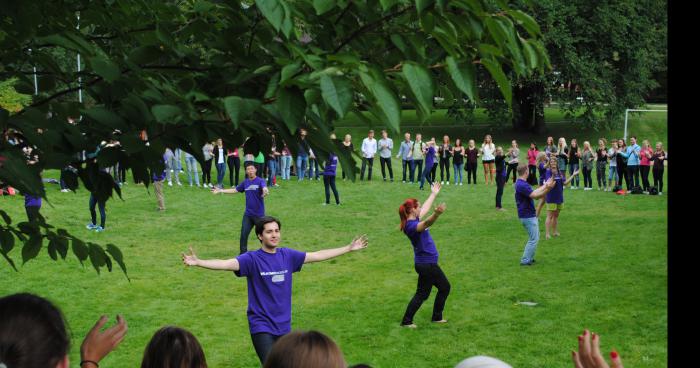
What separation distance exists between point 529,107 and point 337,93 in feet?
147

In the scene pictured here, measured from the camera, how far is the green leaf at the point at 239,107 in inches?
104

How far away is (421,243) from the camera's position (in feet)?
38.3

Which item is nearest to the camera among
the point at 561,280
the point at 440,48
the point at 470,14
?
the point at 470,14

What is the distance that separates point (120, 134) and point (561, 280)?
13.1m

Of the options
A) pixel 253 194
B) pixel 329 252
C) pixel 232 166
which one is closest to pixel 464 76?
pixel 329 252

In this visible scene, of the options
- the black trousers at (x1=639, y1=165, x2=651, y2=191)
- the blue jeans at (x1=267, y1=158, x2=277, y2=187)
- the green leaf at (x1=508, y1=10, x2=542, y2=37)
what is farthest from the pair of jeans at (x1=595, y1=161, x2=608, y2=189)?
the green leaf at (x1=508, y1=10, x2=542, y2=37)

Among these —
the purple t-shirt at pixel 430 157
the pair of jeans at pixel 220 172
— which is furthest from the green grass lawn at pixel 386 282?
the purple t-shirt at pixel 430 157

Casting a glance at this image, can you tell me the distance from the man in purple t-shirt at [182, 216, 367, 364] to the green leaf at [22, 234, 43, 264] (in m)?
3.79

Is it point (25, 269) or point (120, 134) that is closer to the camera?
point (120, 134)

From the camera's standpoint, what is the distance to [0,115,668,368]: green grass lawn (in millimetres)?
11344

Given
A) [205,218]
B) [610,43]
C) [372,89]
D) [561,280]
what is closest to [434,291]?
[561,280]

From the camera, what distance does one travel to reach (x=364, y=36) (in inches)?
129

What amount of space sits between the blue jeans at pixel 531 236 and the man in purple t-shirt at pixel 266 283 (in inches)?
327

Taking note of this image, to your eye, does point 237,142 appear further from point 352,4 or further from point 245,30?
point 352,4
